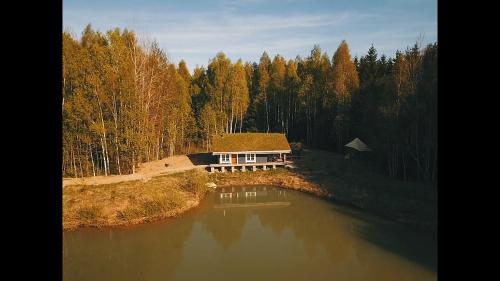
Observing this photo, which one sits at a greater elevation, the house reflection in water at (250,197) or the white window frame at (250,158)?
the white window frame at (250,158)

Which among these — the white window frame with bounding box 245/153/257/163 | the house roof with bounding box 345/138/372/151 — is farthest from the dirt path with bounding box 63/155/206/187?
the house roof with bounding box 345/138/372/151

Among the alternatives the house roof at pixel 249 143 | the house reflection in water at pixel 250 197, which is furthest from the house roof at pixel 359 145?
the house reflection in water at pixel 250 197

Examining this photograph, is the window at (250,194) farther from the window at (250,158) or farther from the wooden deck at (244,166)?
the window at (250,158)

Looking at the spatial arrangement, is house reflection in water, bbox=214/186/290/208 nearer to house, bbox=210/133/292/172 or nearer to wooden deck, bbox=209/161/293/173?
wooden deck, bbox=209/161/293/173

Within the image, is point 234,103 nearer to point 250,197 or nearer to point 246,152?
point 246,152

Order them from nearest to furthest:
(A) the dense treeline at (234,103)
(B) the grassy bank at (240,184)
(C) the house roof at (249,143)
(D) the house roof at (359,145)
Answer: (B) the grassy bank at (240,184), (A) the dense treeline at (234,103), (D) the house roof at (359,145), (C) the house roof at (249,143)

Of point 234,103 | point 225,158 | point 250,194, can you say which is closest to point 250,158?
point 225,158
